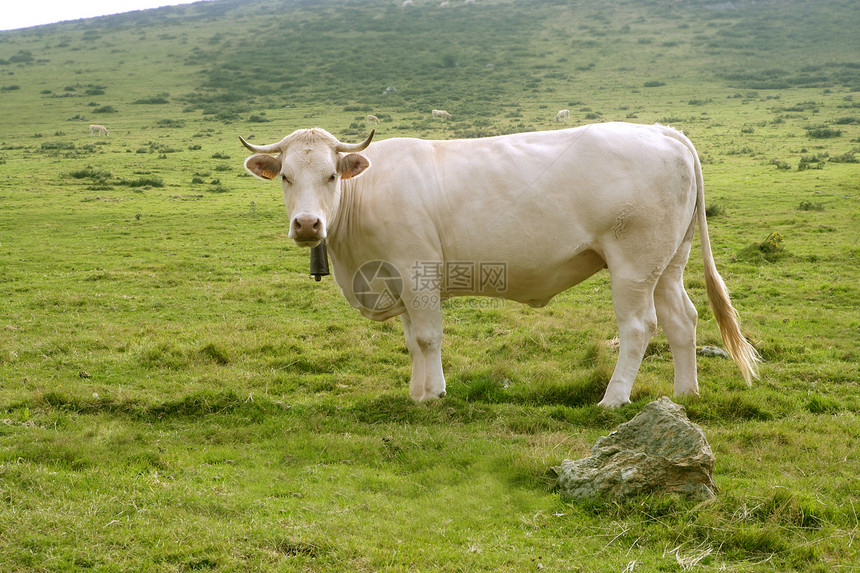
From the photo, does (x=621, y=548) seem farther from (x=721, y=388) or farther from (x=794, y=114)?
(x=794, y=114)

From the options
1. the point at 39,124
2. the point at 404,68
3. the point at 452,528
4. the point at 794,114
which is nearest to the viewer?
the point at 452,528

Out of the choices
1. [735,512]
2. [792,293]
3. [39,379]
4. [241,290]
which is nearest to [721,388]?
[735,512]

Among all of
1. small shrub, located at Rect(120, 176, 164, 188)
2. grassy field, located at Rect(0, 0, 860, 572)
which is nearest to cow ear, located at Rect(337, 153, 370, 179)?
grassy field, located at Rect(0, 0, 860, 572)

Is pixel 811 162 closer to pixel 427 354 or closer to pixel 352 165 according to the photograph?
pixel 427 354

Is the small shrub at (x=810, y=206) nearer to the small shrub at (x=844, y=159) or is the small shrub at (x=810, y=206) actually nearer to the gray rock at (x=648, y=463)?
the small shrub at (x=844, y=159)

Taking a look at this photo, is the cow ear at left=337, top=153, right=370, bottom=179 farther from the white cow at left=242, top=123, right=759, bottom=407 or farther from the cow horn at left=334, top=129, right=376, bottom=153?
the cow horn at left=334, top=129, right=376, bottom=153

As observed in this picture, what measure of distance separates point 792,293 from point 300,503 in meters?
9.11

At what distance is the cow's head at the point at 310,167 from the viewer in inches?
260

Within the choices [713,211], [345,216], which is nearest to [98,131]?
[713,211]

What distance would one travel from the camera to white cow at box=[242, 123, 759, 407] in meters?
Answer: 6.99

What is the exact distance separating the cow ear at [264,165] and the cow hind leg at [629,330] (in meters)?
3.31

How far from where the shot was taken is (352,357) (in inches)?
353

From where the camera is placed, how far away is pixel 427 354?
287 inches

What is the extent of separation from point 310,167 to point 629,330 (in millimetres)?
3325
